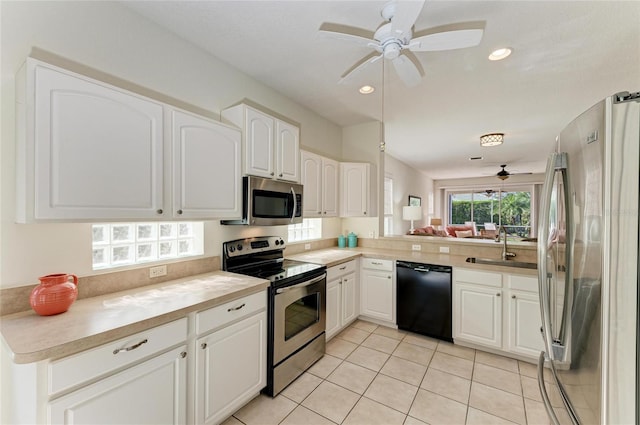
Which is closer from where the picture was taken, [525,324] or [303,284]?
[303,284]

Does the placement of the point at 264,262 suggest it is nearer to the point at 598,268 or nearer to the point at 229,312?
the point at 229,312

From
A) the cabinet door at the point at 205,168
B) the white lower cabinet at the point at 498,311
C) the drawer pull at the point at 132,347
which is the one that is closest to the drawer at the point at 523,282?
the white lower cabinet at the point at 498,311

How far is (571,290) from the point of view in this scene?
0.92 metres

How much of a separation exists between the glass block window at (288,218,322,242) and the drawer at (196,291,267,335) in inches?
53.9

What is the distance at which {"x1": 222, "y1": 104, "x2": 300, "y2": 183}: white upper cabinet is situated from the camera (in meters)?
2.16

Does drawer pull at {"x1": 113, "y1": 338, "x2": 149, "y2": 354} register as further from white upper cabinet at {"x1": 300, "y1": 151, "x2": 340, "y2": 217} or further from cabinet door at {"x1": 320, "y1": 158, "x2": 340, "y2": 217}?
cabinet door at {"x1": 320, "y1": 158, "x2": 340, "y2": 217}

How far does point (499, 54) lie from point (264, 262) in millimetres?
2724

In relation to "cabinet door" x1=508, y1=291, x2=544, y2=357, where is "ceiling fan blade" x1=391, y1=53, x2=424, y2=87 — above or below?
above

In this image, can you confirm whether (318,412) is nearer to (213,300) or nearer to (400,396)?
(400,396)

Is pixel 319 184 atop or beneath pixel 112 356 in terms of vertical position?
atop

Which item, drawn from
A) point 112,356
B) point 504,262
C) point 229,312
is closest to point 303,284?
point 229,312

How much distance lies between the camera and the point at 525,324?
7.78 ft

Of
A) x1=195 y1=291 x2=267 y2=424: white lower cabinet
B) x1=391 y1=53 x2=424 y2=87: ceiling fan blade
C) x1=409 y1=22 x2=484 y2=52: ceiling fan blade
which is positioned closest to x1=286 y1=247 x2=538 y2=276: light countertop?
x1=195 y1=291 x2=267 y2=424: white lower cabinet

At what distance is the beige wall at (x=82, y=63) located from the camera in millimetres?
1293
